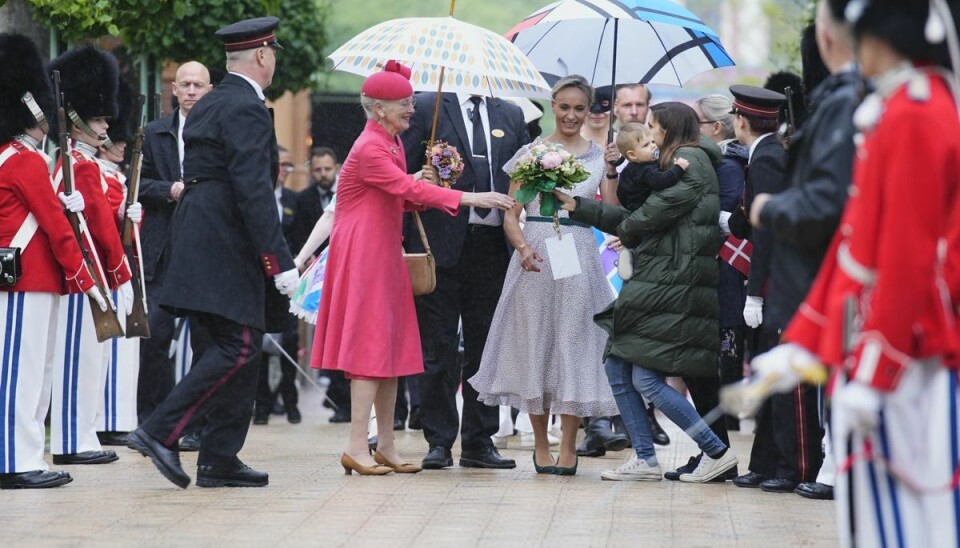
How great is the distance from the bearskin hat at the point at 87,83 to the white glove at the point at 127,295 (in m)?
0.98

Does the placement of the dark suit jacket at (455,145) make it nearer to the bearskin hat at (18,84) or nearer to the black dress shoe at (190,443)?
the bearskin hat at (18,84)

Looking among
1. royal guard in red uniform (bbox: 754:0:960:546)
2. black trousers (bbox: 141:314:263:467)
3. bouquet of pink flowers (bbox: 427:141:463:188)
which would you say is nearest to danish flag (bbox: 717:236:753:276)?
bouquet of pink flowers (bbox: 427:141:463:188)

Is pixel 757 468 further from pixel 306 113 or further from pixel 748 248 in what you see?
pixel 306 113

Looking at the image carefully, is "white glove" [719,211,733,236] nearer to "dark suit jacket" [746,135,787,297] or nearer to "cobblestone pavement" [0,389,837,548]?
"dark suit jacket" [746,135,787,297]

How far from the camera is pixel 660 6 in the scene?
30.1ft

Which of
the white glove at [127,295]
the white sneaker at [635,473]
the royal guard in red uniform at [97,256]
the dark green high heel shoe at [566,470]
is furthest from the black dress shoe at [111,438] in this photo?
the white sneaker at [635,473]

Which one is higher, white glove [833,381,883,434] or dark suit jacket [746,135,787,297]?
dark suit jacket [746,135,787,297]

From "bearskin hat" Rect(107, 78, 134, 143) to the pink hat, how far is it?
2252mm

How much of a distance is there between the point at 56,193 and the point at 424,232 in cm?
193

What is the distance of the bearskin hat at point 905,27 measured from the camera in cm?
413

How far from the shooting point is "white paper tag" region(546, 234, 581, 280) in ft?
27.7

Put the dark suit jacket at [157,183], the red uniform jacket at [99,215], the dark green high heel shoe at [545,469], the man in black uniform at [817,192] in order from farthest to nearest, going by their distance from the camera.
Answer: the dark suit jacket at [157,183], the red uniform jacket at [99,215], the dark green high heel shoe at [545,469], the man in black uniform at [817,192]

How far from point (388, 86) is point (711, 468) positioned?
8.63 ft

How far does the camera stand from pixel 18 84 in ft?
26.7
